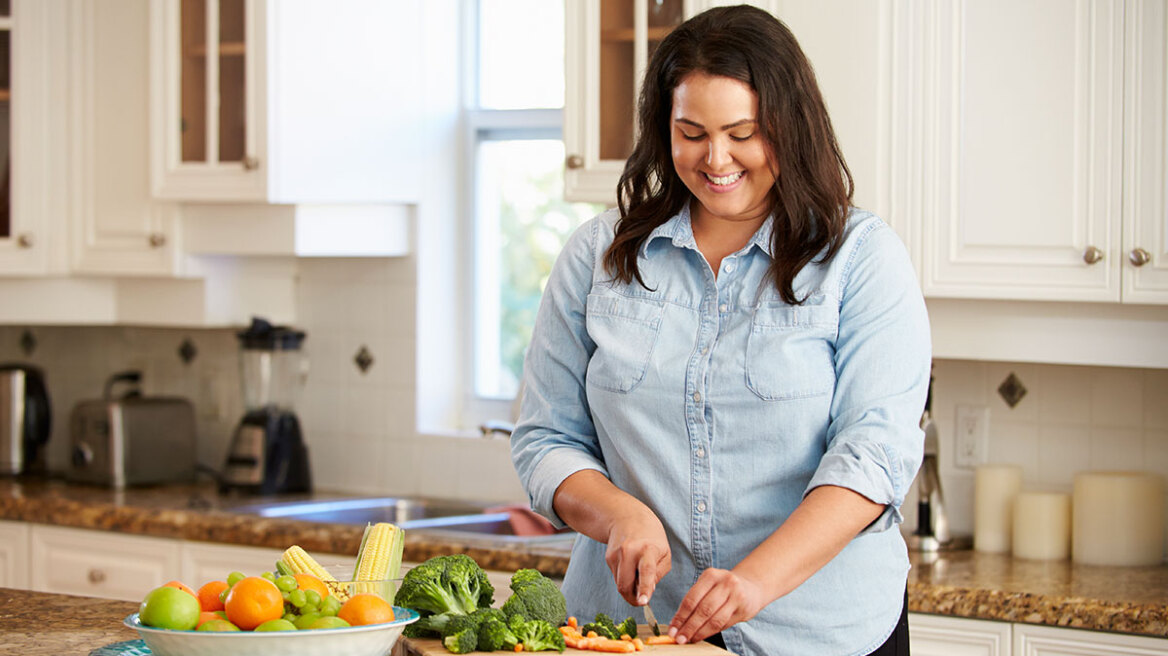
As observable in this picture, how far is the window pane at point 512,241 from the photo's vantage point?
10.9ft

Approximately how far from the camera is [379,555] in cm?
150

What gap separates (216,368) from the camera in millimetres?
3627

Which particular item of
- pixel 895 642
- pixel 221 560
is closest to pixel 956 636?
pixel 895 642

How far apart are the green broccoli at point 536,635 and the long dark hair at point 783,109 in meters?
0.49

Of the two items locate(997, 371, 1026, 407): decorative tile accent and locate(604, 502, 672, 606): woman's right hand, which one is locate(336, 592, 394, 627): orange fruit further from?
locate(997, 371, 1026, 407): decorative tile accent

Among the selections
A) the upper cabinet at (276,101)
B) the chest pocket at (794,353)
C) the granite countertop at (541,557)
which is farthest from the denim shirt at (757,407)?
the upper cabinet at (276,101)

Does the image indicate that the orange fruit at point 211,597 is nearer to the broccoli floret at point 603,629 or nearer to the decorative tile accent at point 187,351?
the broccoli floret at point 603,629

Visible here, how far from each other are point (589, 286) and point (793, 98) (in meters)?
0.35

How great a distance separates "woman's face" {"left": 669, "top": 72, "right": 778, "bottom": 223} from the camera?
1606mm

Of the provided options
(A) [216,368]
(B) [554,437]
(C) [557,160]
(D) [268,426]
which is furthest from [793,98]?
(A) [216,368]

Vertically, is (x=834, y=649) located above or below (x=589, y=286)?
below

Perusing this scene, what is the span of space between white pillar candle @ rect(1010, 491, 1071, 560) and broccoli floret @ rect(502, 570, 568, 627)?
4.42ft

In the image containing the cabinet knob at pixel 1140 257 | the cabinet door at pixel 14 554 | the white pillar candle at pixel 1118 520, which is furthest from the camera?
the cabinet door at pixel 14 554

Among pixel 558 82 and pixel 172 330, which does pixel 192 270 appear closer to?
pixel 172 330
